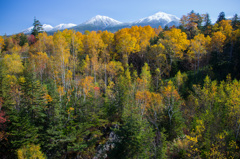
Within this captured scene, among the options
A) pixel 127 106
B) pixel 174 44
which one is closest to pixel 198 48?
pixel 174 44

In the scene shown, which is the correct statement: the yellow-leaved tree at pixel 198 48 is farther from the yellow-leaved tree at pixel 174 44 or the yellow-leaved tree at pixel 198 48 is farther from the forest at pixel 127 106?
the yellow-leaved tree at pixel 174 44

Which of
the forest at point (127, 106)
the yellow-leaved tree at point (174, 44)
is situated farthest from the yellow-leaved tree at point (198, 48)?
the yellow-leaved tree at point (174, 44)

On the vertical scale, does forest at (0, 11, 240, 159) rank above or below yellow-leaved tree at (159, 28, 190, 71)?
below

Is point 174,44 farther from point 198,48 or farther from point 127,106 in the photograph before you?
point 127,106

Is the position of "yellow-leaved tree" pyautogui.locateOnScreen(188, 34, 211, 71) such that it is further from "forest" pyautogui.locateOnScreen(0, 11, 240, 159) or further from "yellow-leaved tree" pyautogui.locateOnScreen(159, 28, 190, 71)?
"yellow-leaved tree" pyautogui.locateOnScreen(159, 28, 190, 71)

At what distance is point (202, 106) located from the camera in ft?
71.8

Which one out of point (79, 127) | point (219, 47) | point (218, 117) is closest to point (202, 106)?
point (218, 117)

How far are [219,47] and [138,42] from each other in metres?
18.1

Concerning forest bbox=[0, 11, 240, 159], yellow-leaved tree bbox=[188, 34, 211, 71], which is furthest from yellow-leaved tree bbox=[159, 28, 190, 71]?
A: yellow-leaved tree bbox=[188, 34, 211, 71]

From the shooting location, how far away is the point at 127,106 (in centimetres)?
2186

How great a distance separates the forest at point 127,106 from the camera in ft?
49.6

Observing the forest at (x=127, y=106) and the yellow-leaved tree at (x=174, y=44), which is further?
the yellow-leaved tree at (x=174, y=44)

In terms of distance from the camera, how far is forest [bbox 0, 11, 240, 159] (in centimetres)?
1512

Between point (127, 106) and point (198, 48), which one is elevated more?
point (198, 48)
